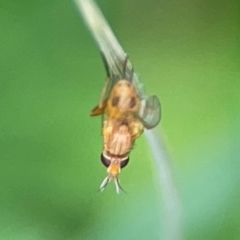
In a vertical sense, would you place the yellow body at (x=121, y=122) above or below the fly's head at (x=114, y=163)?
above

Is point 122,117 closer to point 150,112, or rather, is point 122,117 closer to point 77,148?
point 150,112

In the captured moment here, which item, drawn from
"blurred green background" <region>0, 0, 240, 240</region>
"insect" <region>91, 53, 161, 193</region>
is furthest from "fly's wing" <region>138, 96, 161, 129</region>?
"blurred green background" <region>0, 0, 240, 240</region>

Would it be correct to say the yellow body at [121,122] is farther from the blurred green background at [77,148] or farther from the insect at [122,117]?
the blurred green background at [77,148]

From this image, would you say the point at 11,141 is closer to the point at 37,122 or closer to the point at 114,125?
the point at 37,122

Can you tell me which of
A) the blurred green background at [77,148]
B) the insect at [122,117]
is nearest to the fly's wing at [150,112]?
the insect at [122,117]

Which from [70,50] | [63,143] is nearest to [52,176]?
[63,143]

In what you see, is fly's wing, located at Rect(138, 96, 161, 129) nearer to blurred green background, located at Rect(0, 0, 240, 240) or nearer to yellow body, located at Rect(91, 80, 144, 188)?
yellow body, located at Rect(91, 80, 144, 188)
